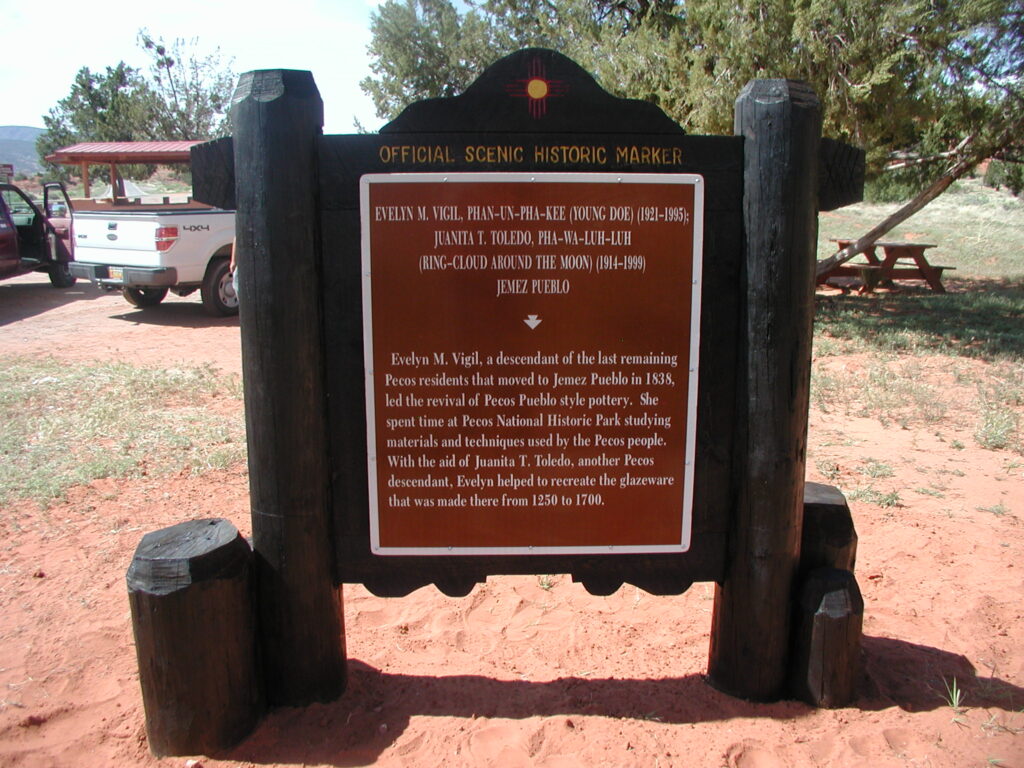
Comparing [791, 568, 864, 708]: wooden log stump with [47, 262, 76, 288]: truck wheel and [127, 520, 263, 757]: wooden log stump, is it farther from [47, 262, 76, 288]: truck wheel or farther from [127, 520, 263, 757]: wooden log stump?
[47, 262, 76, 288]: truck wheel

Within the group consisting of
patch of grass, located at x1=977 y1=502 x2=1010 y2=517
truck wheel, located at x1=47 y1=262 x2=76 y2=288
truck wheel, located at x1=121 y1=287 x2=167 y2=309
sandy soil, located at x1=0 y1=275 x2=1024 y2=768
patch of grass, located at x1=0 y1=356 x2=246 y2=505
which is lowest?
sandy soil, located at x1=0 y1=275 x2=1024 y2=768

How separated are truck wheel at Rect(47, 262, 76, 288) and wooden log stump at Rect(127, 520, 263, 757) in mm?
14640

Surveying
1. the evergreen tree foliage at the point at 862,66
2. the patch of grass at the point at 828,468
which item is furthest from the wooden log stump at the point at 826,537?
the evergreen tree foliage at the point at 862,66

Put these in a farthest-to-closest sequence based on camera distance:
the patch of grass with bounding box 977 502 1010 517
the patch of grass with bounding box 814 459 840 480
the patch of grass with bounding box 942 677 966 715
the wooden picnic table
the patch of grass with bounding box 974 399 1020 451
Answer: the wooden picnic table, the patch of grass with bounding box 974 399 1020 451, the patch of grass with bounding box 814 459 840 480, the patch of grass with bounding box 977 502 1010 517, the patch of grass with bounding box 942 677 966 715

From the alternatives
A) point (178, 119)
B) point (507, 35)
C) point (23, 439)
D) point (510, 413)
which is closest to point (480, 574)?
point (510, 413)

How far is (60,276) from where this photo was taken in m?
15.4

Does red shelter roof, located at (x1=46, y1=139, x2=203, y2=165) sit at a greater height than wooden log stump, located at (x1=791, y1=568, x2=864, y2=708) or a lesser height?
greater

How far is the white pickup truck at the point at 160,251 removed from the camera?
439 inches

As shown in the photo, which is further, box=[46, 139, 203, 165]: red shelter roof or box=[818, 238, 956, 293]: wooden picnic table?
box=[818, 238, 956, 293]: wooden picnic table

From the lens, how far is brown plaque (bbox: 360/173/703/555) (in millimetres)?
2527

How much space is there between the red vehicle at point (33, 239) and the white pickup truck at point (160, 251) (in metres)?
2.30

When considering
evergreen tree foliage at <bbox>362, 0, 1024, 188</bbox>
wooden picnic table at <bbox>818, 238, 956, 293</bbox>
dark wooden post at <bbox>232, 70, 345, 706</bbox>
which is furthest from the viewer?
wooden picnic table at <bbox>818, 238, 956, 293</bbox>

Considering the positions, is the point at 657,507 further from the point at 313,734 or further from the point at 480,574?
the point at 313,734

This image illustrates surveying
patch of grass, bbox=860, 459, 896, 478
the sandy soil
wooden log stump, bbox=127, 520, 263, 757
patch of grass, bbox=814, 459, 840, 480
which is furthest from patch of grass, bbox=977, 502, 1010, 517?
wooden log stump, bbox=127, 520, 263, 757
